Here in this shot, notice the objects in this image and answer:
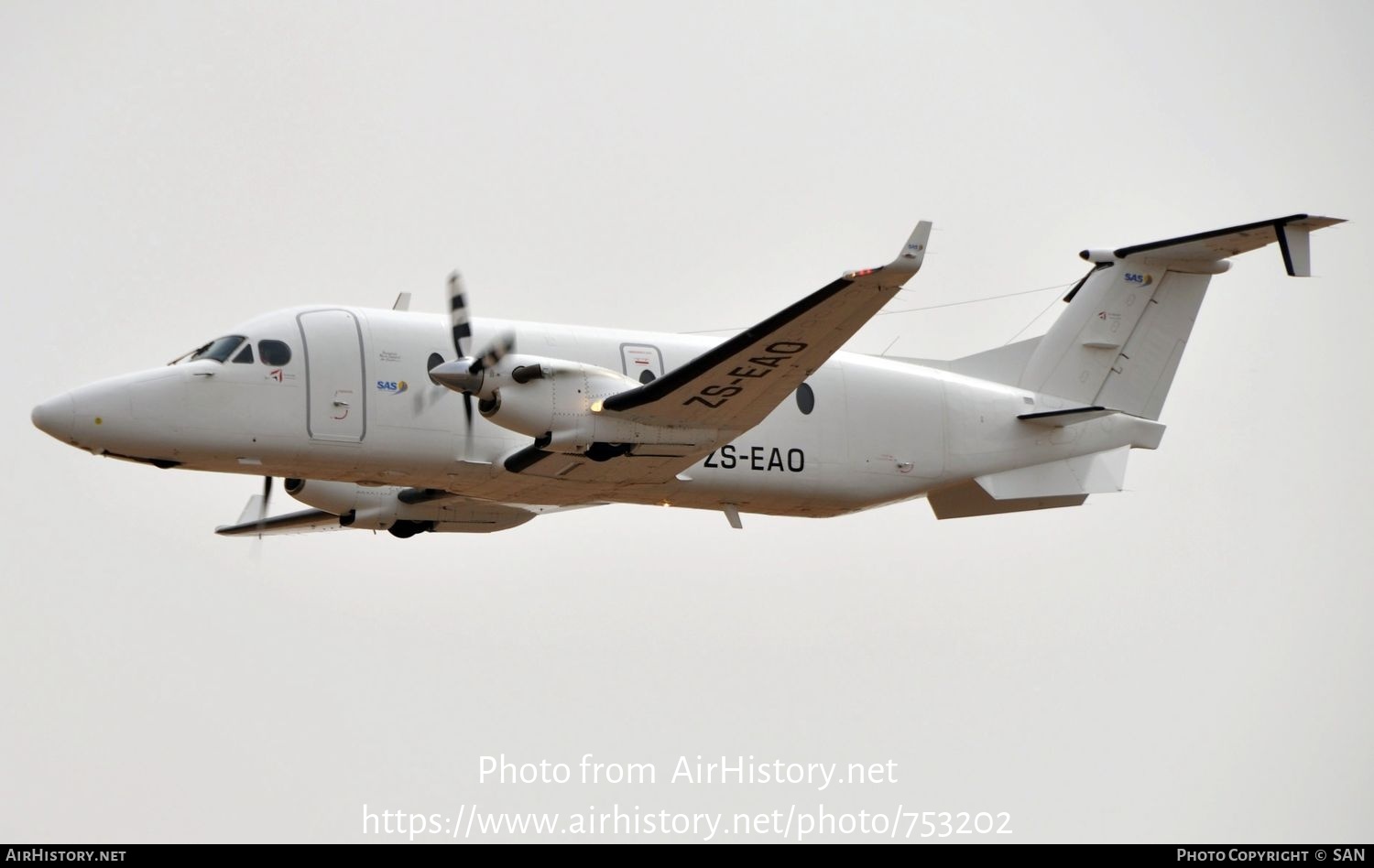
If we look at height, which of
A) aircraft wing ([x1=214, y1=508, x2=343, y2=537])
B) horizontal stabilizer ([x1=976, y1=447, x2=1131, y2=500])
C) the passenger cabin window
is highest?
the passenger cabin window

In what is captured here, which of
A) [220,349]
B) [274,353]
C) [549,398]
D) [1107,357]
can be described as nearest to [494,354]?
[549,398]

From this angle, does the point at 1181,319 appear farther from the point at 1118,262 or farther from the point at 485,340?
the point at 485,340

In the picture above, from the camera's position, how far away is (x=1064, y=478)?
22.4m

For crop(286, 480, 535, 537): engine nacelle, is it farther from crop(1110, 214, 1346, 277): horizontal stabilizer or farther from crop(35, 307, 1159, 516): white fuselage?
crop(1110, 214, 1346, 277): horizontal stabilizer

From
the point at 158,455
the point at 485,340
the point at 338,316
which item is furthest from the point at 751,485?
the point at 158,455

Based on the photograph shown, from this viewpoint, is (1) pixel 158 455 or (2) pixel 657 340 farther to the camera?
(2) pixel 657 340

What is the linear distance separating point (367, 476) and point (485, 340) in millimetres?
1965

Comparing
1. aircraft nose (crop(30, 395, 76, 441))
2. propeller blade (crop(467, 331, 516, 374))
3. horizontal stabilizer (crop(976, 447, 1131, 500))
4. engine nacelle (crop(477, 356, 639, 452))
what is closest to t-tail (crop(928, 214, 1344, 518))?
horizontal stabilizer (crop(976, 447, 1131, 500))

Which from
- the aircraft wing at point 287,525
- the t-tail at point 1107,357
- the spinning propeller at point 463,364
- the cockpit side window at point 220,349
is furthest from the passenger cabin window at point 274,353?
the t-tail at point 1107,357

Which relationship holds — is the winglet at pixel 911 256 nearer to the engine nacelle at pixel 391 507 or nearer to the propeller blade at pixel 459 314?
the propeller blade at pixel 459 314

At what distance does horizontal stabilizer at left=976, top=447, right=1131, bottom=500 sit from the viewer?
2211 cm

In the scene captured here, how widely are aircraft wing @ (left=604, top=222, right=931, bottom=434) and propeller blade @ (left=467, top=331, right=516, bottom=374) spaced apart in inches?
47.7

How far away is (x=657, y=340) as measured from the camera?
20.5 metres

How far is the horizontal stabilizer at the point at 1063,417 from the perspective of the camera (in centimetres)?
2192
